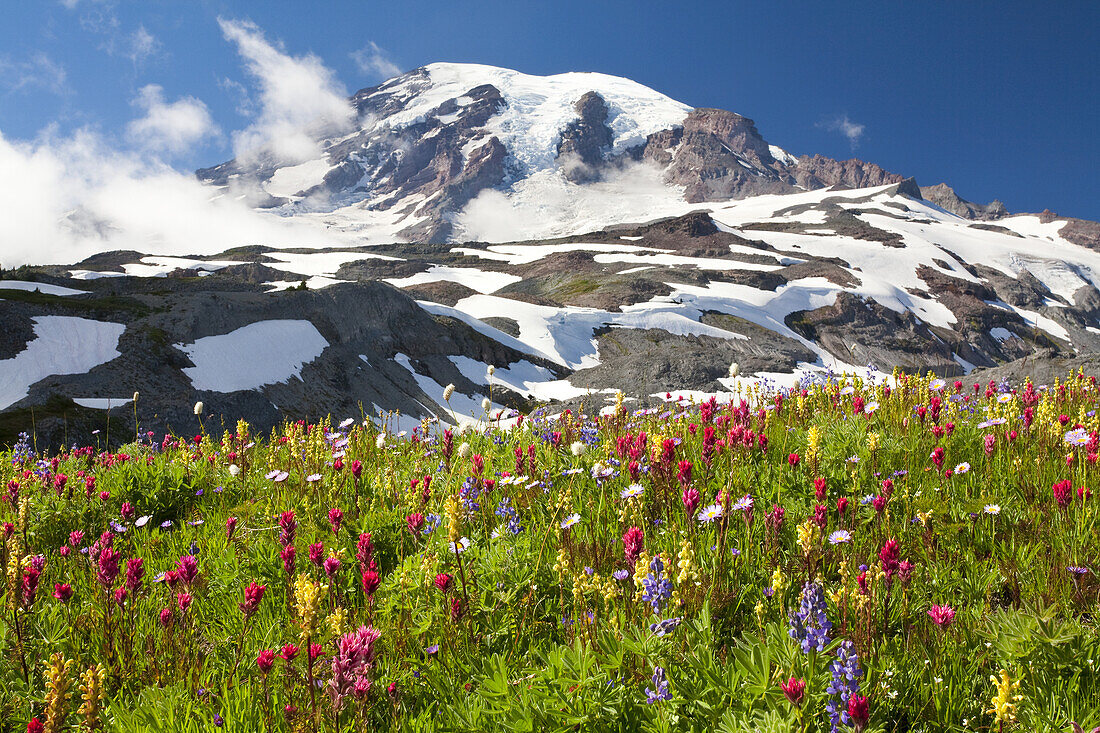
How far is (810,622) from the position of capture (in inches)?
75.0

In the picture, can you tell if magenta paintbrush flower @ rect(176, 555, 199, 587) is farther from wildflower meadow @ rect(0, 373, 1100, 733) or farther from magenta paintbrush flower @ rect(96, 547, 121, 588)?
magenta paintbrush flower @ rect(96, 547, 121, 588)

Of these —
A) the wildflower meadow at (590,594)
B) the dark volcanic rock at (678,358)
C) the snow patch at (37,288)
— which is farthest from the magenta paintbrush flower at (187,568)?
the snow patch at (37,288)

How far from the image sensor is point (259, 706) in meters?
2.05

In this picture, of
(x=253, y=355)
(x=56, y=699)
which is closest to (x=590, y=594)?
(x=56, y=699)

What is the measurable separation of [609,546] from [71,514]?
4.32 meters

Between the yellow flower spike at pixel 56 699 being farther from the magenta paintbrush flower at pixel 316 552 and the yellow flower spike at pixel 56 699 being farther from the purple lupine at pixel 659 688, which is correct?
the purple lupine at pixel 659 688

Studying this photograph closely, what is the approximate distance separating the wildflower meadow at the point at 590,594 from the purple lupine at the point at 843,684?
0.05 ft

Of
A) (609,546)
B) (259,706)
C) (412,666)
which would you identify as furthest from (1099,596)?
(259,706)

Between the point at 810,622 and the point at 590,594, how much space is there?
1.07 metres

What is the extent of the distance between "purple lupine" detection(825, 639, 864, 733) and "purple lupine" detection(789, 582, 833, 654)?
0.24 feet

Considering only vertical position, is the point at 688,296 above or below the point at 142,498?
above

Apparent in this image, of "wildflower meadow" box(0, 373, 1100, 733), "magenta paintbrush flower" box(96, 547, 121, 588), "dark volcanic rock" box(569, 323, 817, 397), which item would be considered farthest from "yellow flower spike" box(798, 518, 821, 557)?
"dark volcanic rock" box(569, 323, 817, 397)

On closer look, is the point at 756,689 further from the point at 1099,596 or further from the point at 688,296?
the point at 688,296

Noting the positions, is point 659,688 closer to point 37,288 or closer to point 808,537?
point 808,537
